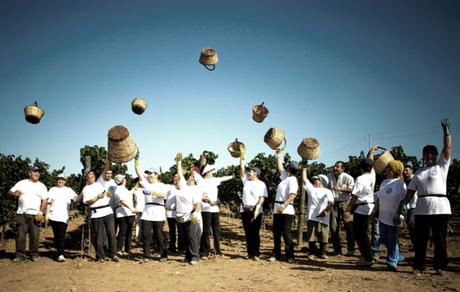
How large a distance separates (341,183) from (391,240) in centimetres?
249

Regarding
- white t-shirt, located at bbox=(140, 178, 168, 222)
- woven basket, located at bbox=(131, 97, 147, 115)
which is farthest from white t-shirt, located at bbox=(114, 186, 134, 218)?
woven basket, located at bbox=(131, 97, 147, 115)

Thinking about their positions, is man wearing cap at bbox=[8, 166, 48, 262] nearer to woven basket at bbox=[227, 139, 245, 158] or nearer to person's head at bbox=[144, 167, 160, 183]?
person's head at bbox=[144, 167, 160, 183]

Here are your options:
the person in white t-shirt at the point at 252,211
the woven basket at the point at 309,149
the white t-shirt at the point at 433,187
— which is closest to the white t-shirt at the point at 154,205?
the person in white t-shirt at the point at 252,211

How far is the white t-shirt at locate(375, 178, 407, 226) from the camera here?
5.90 m

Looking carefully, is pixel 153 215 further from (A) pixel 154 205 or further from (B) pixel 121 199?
(B) pixel 121 199

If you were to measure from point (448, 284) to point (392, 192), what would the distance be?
5.38 ft

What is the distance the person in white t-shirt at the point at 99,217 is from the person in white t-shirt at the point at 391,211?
5.66m

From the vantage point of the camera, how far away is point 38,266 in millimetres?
7105

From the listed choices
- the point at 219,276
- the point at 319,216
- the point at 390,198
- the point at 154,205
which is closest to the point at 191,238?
the point at 154,205

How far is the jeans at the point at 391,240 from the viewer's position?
5.85 m

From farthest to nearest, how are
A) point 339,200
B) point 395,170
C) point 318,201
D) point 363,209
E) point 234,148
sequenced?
point 234,148 → point 339,200 → point 318,201 → point 363,209 → point 395,170

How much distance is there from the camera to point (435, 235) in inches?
211

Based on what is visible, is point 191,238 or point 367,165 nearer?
point 367,165

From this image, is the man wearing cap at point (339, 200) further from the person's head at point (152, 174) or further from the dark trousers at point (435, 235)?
the person's head at point (152, 174)
